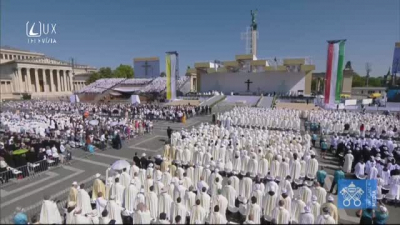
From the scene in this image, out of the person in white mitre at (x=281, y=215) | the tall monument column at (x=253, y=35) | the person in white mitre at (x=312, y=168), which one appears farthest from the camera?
the tall monument column at (x=253, y=35)

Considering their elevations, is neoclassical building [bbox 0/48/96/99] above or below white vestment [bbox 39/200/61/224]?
above

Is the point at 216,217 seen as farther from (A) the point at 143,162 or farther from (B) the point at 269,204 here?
(A) the point at 143,162

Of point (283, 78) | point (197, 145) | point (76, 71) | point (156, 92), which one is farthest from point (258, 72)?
point (76, 71)

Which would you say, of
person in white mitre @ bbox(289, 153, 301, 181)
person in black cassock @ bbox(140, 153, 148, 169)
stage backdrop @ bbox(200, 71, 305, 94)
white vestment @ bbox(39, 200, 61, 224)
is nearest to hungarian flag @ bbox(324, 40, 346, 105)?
stage backdrop @ bbox(200, 71, 305, 94)

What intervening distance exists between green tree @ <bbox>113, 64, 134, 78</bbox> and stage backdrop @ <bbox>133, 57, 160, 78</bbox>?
14915 mm

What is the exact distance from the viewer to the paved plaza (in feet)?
26.7

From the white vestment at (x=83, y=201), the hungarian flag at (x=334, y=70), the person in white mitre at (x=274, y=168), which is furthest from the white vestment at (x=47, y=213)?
the hungarian flag at (x=334, y=70)

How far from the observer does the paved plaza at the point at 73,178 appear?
26.7ft

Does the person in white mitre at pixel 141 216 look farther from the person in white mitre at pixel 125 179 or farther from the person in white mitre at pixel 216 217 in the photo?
the person in white mitre at pixel 125 179

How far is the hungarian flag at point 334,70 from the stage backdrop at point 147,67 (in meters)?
41.6

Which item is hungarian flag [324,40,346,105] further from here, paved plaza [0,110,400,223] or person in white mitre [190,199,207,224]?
person in white mitre [190,199,207,224]

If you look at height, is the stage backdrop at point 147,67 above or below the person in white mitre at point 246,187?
above

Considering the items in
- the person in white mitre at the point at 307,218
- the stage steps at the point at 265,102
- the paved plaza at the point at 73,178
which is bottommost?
the paved plaza at the point at 73,178

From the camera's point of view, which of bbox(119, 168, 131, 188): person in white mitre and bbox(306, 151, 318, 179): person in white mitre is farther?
bbox(306, 151, 318, 179): person in white mitre
